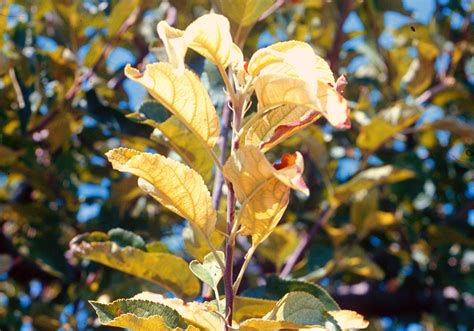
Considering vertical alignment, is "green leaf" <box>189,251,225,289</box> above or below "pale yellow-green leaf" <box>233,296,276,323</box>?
above

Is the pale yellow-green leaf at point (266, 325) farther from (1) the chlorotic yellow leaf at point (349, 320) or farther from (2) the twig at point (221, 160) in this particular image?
(2) the twig at point (221, 160)

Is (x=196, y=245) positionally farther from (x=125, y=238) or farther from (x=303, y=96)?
(x=303, y=96)

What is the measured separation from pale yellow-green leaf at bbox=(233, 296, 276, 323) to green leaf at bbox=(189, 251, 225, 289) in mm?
56

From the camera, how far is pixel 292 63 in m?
0.69

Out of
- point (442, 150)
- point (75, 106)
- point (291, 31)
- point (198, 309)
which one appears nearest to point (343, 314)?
point (198, 309)

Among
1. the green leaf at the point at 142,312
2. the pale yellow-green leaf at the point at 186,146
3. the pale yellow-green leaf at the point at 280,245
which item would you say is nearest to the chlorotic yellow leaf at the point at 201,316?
the green leaf at the point at 142,312

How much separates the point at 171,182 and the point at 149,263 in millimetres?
344

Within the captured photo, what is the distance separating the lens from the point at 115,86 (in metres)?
1.88

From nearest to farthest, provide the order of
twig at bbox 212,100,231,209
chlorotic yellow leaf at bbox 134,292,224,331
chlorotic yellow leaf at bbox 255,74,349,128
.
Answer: chlorotic yellow leaf at bbox 255,74,349,128 → chlorotic yellow leaf at bbox 134,292,224,331 → twig at bbox 212,100,231,209

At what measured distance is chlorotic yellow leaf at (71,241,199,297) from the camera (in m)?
1.05

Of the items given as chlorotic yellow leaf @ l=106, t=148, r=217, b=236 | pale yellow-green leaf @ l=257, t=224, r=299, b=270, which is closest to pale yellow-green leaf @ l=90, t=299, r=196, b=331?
chlorotic yellow leaf @ l=106, t=148, r=217, b=236

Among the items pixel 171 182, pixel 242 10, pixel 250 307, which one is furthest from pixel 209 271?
pixel 242 10

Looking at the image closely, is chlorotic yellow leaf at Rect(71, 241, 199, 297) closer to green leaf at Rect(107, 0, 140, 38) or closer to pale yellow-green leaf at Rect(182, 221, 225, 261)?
pale yellow-green leaf at Rect(182, 221, 225, 261)

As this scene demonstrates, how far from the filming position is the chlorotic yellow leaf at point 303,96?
2.05ft
